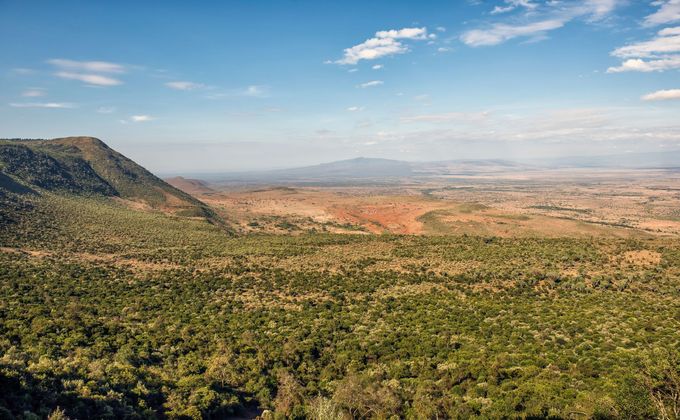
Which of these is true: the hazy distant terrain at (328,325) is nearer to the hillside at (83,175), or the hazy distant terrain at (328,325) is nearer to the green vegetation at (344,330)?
the green vegetation at (344,330)

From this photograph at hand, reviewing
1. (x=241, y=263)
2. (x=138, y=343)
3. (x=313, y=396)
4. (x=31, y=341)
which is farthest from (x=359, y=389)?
(x=241, y=263)

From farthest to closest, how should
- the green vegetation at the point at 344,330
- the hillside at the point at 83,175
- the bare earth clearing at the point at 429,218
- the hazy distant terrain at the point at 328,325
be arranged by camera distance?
the hillside at the point at 83,175
the bare earth clearing at the point at 429,218
the hazy distant terrain at the point at 328,325
the green vegetation at the point at 344,330

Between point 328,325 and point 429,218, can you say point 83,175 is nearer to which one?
point 429,218

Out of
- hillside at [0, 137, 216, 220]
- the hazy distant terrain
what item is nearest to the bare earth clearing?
hillside at [0, 137, 216, 220]

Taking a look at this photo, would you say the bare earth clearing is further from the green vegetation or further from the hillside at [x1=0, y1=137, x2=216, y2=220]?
the green vegetation

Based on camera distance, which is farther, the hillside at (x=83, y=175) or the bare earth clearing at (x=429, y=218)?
the hillside at (x=83, y=175)

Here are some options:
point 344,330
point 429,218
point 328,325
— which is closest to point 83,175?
point 429,218

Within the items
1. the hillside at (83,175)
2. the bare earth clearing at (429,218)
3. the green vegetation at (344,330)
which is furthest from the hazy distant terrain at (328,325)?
the hillside at (83,175)

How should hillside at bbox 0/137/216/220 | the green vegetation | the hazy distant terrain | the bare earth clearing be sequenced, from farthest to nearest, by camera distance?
hillside at bbox 0/137/216/220 < the bare earth clearing < the hazy distant terrain < the green vegetation
